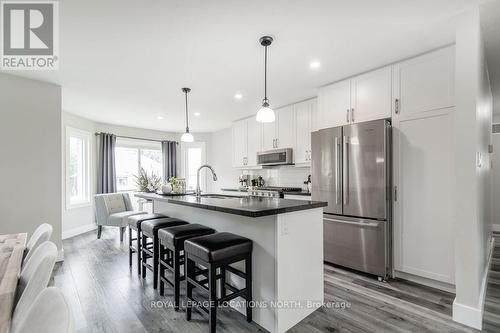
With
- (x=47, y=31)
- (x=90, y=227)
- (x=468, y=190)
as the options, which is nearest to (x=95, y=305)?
(x=47, y=31)

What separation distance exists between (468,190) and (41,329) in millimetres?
2800

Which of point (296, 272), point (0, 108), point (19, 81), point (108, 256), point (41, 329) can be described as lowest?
point (108, 256)

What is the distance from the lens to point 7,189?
10.3 feet

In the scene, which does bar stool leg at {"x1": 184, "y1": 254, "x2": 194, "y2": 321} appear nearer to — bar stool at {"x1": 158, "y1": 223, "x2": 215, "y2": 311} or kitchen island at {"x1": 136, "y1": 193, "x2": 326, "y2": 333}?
bar stool at {"x1": 158, "y1": 223, "x2": 215, "y2": 311}

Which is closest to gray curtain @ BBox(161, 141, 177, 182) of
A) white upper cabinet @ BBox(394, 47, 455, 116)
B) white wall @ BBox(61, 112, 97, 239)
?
white wall @ BBox(61, 112, 97, 239)

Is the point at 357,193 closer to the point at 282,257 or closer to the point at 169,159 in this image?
the point at 282,257

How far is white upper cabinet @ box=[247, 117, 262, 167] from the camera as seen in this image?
5242mm

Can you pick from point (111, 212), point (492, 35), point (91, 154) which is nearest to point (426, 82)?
point (492, 35)

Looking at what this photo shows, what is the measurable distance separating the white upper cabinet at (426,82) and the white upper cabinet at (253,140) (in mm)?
2855

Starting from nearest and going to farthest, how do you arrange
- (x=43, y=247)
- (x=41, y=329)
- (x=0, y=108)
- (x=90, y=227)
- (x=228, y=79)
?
(x=41, y=329)
(x=43, y=247)
(x=0, y=108)
(x=228, y=79)
(x=90, y=227)

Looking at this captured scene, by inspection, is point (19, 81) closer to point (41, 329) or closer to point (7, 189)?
point (7, 189)

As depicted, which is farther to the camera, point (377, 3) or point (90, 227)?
point (90, 227)

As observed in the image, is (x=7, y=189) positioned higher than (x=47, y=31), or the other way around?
(x=47, y=31)

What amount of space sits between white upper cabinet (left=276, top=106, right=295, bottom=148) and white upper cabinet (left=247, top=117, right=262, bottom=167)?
56 cm
